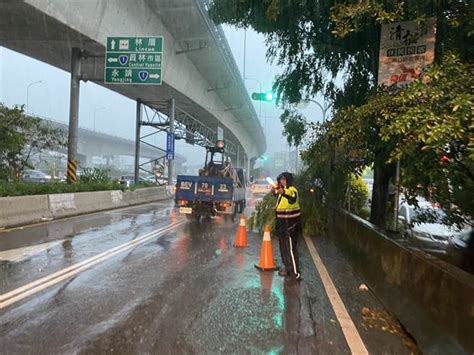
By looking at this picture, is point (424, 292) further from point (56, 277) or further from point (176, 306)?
point (56, 277)

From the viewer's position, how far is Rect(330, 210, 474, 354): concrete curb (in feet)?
13.4

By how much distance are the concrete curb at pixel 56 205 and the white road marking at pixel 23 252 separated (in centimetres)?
375

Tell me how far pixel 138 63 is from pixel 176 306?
1681cm

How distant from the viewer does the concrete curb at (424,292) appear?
4.08 meters

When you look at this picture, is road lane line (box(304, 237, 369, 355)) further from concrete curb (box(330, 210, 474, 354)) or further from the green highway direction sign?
the green highway direction sign

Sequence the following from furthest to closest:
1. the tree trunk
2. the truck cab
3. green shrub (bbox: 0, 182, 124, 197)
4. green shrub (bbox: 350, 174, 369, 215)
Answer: the truck cab
green shrub (bbox: 350, 174, 369, 215)
green shrub (bbox: 0, 182, 124, 197)
the tree trunk

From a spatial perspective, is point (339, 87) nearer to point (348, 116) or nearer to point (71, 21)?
point (348, 116)

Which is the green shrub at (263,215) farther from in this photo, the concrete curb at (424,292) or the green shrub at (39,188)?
the green shrub at (39,188)

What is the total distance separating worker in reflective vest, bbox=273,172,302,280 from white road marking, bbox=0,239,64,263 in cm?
471

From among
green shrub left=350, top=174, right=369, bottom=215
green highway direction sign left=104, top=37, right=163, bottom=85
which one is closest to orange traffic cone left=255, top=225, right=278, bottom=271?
green shrub left=350, top=174, right=369, bottom=215

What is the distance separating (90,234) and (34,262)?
411 centimetres

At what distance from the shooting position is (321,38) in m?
11.5

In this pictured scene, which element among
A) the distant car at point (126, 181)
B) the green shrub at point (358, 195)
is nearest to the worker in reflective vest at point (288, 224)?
the green shrub at point (358, 195)

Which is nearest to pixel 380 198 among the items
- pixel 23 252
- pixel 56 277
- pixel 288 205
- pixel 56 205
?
pixel 288 205
